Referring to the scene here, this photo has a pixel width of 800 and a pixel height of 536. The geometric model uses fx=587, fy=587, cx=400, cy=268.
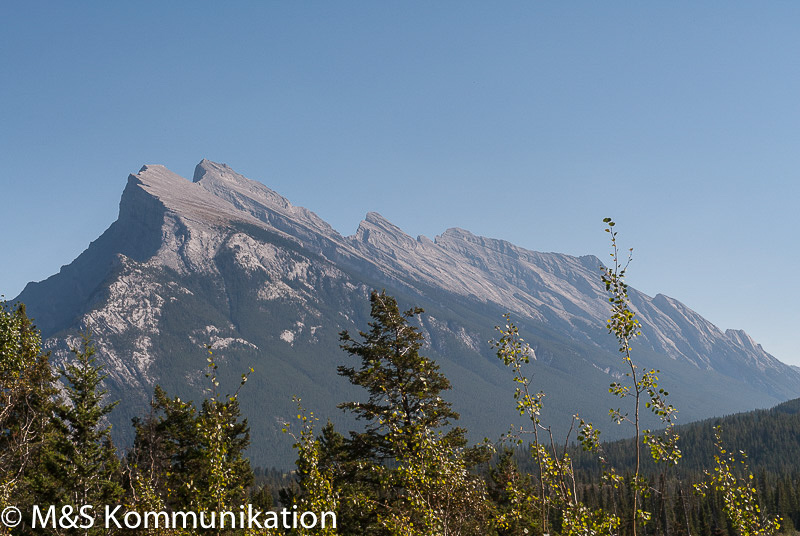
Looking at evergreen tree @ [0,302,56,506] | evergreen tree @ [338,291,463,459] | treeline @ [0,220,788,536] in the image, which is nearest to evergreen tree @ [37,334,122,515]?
treeline @ [0,220,788,536]

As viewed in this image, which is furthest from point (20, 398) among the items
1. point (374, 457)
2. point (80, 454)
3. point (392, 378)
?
point (392, 378)

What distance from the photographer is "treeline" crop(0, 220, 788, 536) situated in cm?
1391

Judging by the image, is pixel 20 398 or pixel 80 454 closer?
pixel 20 398

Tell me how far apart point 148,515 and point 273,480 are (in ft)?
587

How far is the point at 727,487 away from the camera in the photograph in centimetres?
1474

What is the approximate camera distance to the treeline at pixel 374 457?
1391 cm

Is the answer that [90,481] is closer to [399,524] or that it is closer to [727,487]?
[399,524]

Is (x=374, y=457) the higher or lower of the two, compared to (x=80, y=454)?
lower

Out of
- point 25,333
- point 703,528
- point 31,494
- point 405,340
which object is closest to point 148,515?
point 405,340

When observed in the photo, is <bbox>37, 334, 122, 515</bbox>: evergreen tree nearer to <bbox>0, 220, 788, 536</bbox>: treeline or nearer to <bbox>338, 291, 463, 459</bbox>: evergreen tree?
<bbox>0, 220, 788, 536</bbox>: treeline

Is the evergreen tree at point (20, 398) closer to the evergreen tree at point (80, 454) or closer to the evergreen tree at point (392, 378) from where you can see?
the evergreen tree at point (80, 454)

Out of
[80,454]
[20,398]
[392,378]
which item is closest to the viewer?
[392,378]

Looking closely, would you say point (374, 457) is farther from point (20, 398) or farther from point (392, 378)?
point (20, 398)

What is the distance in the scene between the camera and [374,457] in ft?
94.2
